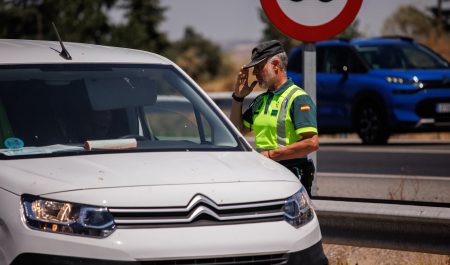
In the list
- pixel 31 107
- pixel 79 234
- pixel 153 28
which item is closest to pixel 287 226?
pixel 79 234

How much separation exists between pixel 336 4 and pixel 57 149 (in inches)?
124

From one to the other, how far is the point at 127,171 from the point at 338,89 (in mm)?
15148

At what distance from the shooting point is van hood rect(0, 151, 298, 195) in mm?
5688

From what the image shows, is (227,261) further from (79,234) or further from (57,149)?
(57,149)

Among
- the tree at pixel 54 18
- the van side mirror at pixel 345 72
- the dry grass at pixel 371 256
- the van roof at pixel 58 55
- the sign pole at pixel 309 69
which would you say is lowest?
the tree at pixel 54 18

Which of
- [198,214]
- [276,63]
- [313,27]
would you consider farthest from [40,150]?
[313,27]

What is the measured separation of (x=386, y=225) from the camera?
7.65 m

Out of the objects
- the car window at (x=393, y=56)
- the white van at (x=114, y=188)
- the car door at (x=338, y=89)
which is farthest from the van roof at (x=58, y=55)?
the car window at (x=393, y=56)

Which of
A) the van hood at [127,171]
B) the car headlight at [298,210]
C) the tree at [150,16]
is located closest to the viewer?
the van hood at [127,171]

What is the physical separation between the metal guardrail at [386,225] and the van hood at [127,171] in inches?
58.3

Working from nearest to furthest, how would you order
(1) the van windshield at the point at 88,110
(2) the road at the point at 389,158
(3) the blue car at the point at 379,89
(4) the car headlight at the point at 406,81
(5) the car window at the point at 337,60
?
(1) the van windshield at the point at 88,110 < (2) the road at the point at 389,158 < (3) the blue car at the point at 379,89 < (4) the car headlight at the point at 406,81 < (5) the car window at the point at 337,60

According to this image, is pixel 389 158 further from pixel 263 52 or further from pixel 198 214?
pixel 198 214

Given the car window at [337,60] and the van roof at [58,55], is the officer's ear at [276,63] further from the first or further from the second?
the car window at [337,60]

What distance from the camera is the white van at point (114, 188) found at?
18.2 ft
